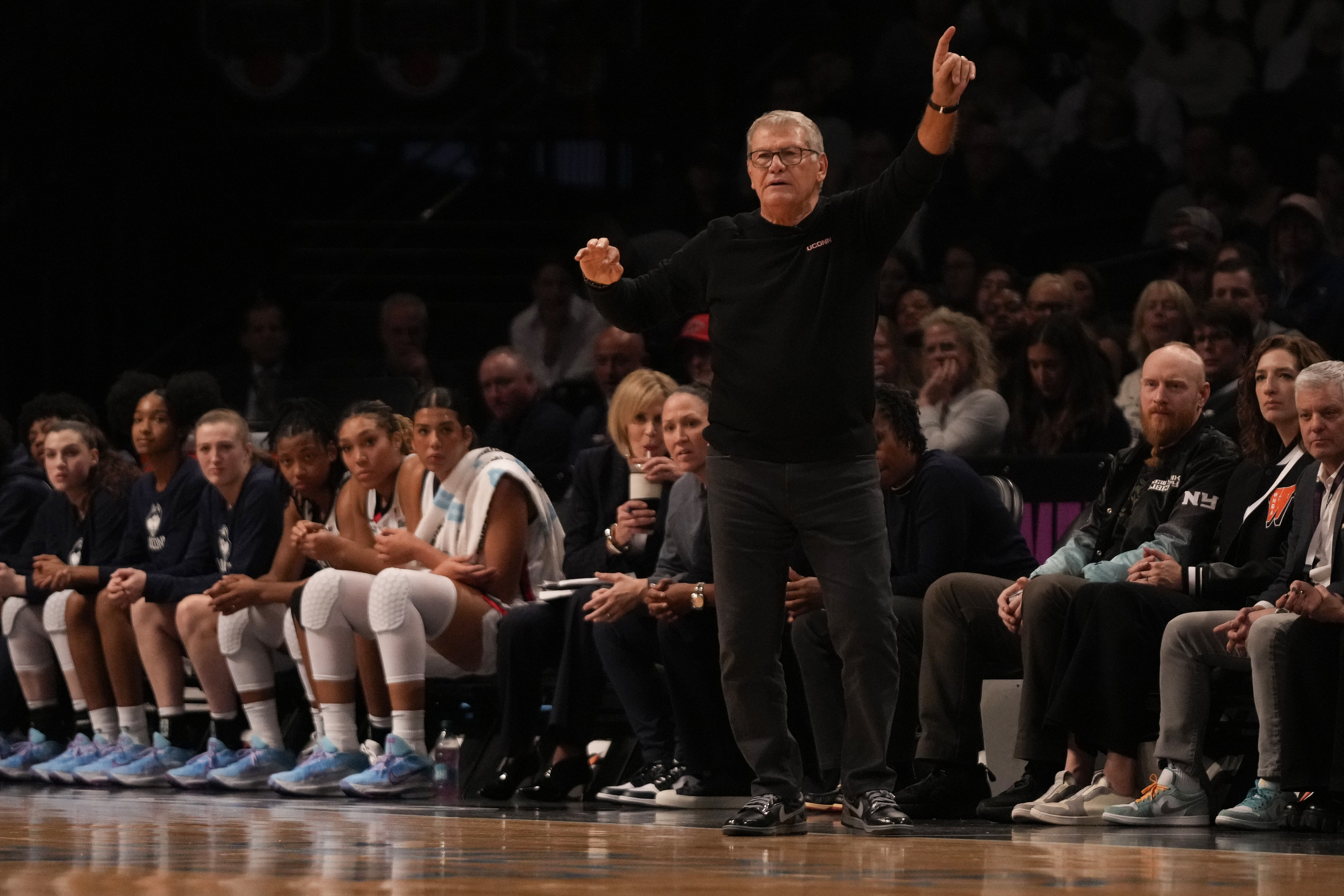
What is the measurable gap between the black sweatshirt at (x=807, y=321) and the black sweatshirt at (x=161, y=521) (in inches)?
119

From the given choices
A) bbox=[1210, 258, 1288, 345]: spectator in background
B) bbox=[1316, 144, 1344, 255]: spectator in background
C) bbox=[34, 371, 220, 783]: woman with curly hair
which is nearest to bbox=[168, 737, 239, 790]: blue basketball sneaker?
bbox=[34, 371, 220, 783]: woman with curly hair

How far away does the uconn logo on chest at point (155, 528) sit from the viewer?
668 centimetres

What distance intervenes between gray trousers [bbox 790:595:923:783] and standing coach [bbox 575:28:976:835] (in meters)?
0.73

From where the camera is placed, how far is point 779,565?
13.5 feet

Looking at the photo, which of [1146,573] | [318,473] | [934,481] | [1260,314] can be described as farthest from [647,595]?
[1260,314]

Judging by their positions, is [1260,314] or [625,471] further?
[1260,314]

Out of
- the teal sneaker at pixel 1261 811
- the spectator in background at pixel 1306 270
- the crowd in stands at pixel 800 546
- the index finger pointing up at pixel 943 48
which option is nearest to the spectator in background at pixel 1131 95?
the crowd in stands at pixel 800 546

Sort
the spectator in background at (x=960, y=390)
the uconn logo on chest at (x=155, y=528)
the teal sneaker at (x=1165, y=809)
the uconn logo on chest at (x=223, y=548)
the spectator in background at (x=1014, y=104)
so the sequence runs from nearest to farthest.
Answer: the teal sneaker at (x=1165, y=809), the spectator in background at (x=960, y=390), the uconn logo on chest at (x=223, y=548), the uconn logo on chest at (x=155, y=528), the spectator in background at (x=1014, y=104)

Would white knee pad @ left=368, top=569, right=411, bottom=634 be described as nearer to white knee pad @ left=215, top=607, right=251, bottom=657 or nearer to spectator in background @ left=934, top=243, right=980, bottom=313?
white knee pad @ left=215, top=607, right=251, bottom=657

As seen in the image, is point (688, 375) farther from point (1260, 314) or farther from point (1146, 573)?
point (1146, 573)

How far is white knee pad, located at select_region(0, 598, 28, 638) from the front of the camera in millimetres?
6891

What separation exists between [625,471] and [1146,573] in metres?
1.72

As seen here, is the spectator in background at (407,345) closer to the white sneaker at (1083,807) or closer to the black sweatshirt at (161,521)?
the black sweatshirt at (161,521)

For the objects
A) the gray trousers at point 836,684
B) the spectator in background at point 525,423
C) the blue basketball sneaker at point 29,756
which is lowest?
the blue basketball sneaker at point 29,756
